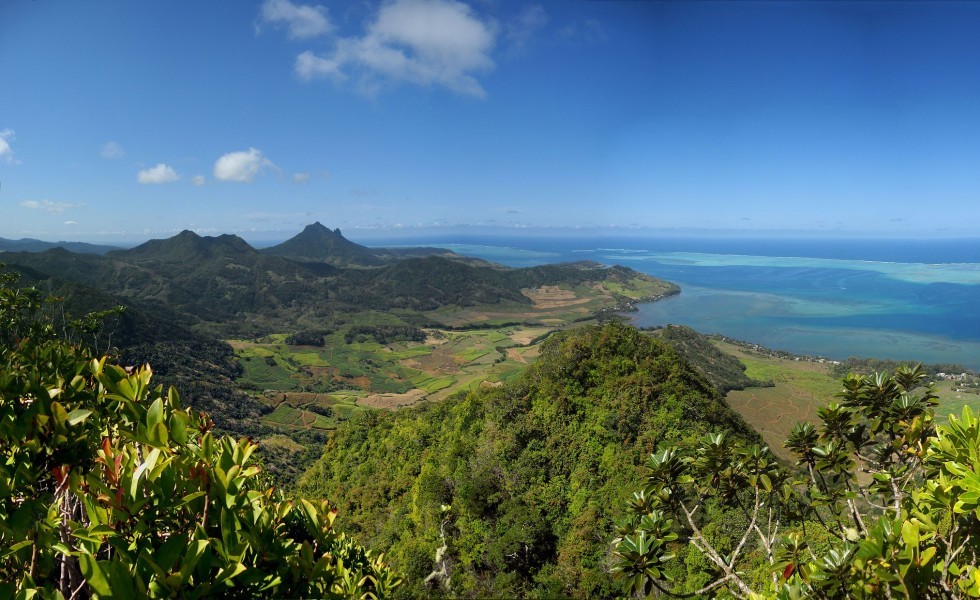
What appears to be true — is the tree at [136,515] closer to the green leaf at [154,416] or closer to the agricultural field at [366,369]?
the green leaf at [154,416]

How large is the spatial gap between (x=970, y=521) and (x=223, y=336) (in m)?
127

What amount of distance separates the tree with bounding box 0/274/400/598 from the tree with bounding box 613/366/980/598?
2.78 metres

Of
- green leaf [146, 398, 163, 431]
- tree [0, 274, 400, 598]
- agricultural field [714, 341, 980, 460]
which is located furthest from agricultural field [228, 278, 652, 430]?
green leaf [146, 398, 163, 431]

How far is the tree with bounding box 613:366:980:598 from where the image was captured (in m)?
2.62

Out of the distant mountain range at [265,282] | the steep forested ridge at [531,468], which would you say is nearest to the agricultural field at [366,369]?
the distant mountain range at [265,282]

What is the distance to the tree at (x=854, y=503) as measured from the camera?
8.60 ft

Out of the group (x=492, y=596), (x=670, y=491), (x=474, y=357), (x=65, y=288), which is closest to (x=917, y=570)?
(x=670, y=491)

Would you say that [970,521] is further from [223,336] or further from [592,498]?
[223,336]

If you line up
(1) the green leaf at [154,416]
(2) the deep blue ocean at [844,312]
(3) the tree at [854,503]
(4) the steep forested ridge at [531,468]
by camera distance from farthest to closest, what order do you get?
(2) the deep blue ocean at [844,312], (4) the steep forested ridge at [531,468], (3) the tree at [854,503], (1) the green leaf at [154,416]

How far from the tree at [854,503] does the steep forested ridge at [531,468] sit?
8957mm

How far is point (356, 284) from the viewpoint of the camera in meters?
175

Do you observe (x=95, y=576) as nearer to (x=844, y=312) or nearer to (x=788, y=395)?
(x=788, y=395)

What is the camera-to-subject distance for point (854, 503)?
4.91 m

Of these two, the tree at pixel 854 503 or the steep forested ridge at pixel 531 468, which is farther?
the steep forested ridge at pixel 531 468
